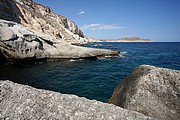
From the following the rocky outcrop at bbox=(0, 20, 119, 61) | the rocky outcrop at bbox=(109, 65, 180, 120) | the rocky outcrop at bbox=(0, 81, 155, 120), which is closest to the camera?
the rocky outcrop at bbox=(0, 81, 155, 120)

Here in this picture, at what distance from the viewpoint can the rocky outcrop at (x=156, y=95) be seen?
14.6 ft

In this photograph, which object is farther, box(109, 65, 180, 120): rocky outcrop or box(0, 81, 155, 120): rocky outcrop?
box(109, 65, 180, 120): rocky outcrop

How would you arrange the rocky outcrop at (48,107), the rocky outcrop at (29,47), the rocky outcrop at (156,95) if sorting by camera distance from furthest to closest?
the rocky outcrop at (29,47) < the rocky outcrop at (156,95) < the rocky outcrop at (48,107)

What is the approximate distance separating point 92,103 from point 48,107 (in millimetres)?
1238

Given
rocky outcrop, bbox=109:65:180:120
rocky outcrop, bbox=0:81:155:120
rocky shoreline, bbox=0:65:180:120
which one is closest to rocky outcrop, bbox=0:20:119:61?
rocky shoreline, bbox=0:65:180:120

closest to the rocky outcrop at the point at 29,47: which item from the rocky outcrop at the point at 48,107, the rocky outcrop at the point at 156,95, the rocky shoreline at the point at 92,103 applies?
the rocky shoreline at the point at 92,103

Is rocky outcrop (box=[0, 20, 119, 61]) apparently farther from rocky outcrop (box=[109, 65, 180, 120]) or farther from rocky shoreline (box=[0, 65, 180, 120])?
rocky outcrop (box=[109, 65, 180, 120])

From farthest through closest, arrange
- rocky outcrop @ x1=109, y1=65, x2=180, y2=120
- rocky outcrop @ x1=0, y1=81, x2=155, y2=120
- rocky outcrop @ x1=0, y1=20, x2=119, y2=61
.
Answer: rocky outcrop @ x1=0, y1=20, x2=119, y2=61
rocky outcrop @ x1=109, y1=65, x2=180, y2=120
rocky outcrop @ x1=0, y1=81, x2=155, y2=120

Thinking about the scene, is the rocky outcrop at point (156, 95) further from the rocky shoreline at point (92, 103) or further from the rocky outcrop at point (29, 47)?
the rocky outcrop at point (29, 47)

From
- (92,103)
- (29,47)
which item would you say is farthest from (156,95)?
(29,47)

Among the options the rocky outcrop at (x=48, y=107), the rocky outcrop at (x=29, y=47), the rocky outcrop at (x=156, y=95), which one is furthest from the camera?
the rocky outcrop at (x=29, y=47)

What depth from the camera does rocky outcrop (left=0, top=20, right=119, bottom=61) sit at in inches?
761

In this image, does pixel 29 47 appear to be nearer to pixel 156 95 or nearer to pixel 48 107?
pixel 48 107

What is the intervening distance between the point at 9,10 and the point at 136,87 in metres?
43.6
